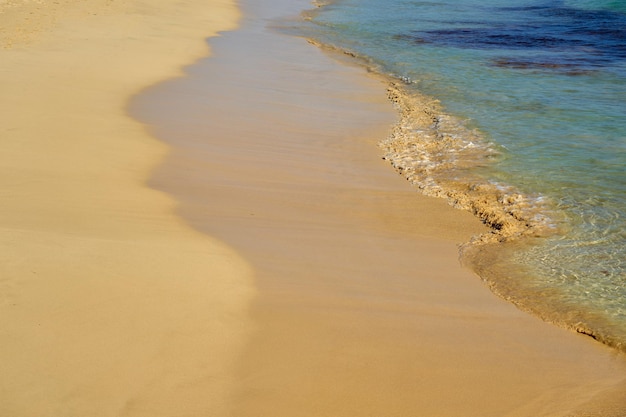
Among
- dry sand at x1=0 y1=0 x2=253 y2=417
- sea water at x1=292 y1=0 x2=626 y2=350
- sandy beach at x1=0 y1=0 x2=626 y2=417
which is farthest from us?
sea water at x1=292 y1=0 x2=626 y2=350

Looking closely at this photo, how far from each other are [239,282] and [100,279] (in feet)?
2.70

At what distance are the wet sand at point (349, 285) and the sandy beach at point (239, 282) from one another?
0.05 ft

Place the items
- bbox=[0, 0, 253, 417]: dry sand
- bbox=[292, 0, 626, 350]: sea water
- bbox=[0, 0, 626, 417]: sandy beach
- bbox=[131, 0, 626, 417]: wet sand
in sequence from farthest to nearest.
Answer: bbox=[292, 0, 626, 350]: sea water < bbox=[131, 0, 626, 417]: wet sand < bbox=[0, 0, 626, 417]: sandy beach < bbox=[0, 0, 253, 417]: dry sand

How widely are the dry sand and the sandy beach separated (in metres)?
0.01

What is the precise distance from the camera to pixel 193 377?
3.45 metres

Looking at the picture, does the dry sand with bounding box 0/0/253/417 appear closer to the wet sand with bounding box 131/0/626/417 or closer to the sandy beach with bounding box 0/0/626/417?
the sandy beach with bounding box 0/0/626/417

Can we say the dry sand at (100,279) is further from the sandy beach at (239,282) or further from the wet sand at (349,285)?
the wet sand at (349,285)

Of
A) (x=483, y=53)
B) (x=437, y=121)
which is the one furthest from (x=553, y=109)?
(x=483, y=53)

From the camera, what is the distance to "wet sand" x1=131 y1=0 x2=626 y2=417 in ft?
11.7

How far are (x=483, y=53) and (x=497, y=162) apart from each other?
23.4 ft

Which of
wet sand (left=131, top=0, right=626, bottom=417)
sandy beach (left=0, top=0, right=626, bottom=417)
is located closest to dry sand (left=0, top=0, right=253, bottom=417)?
sandy beach (left=0, top=0, right=626, bottom=417)

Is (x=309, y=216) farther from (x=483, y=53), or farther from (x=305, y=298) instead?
(x=483, y=53)

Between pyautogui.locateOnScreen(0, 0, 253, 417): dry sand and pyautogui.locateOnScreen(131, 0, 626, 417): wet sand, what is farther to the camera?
pyautogui.locateOnScreen(131, 0, 626, 417): wet sand

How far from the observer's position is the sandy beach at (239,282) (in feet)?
11.3
